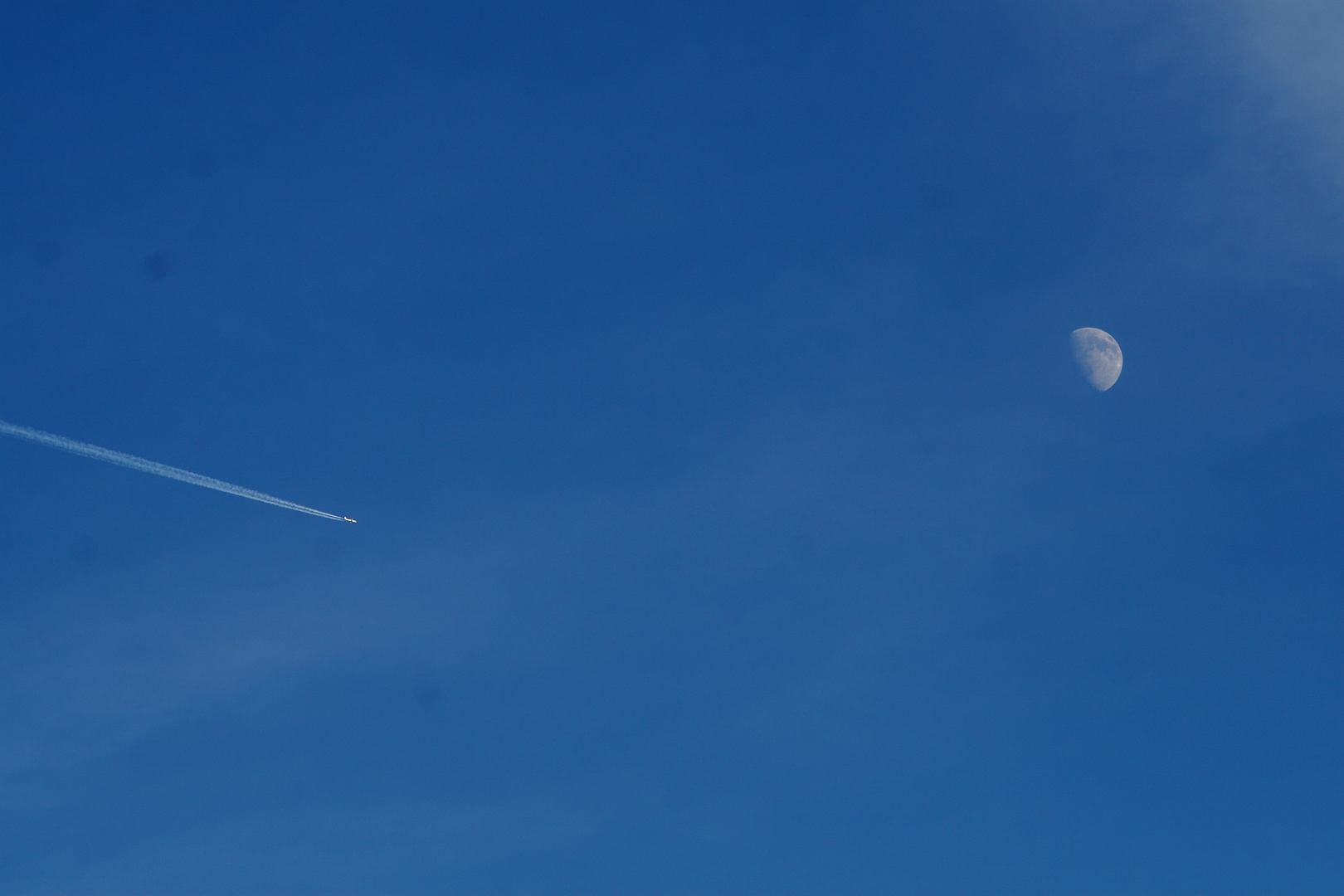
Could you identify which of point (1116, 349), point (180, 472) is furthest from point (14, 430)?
point (1116, 349)

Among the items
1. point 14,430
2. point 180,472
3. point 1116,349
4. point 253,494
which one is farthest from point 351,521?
point 1116,349

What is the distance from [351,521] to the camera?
82.4m

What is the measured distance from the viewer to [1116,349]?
3408 inches

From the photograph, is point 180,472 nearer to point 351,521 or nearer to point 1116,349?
point 351,521

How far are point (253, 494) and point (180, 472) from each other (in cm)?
684

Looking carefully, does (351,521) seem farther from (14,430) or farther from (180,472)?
(14,430)

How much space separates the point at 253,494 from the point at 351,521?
8.50 m

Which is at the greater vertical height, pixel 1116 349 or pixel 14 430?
pixel 1116 349

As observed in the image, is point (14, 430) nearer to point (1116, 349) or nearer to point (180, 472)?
point (180, 472)

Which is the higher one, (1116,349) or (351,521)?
(1116,349)

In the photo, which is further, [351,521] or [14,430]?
[351,521]

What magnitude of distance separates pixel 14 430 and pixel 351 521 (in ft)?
89.2

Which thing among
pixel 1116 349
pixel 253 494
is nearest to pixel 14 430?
pixel 253 494

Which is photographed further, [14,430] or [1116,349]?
[1116,349]
